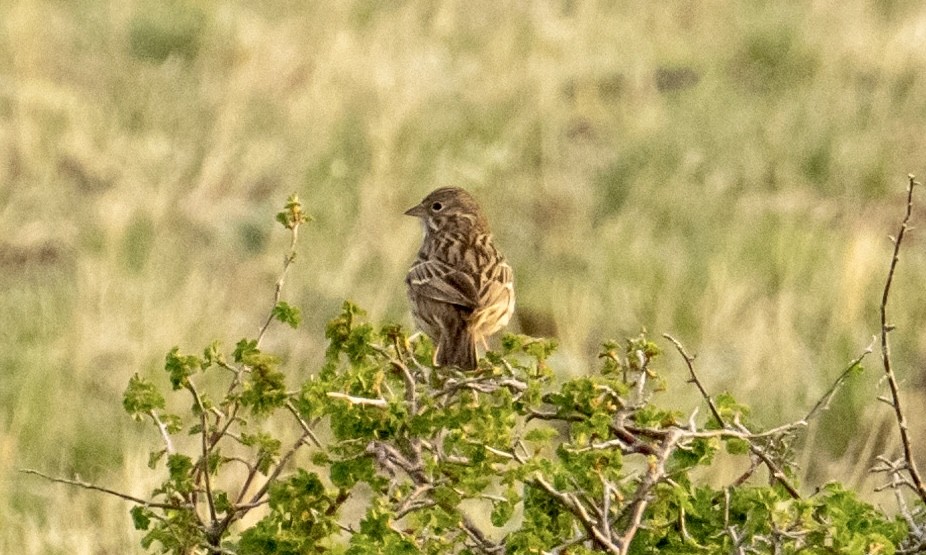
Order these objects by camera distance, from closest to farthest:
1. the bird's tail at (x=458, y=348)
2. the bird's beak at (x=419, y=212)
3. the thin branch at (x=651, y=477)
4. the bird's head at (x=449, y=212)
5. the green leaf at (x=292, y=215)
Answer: the thin branch at (x=651, y=477) → the green leaf at (x=292, y=215) → the bird's tail at (x=458, y=348) → the bird's head at (x=449, y=212) → the bird's beak at (x=419, y=212)

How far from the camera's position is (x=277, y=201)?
995 centimetres

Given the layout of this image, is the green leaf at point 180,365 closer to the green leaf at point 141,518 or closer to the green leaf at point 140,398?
the green leaf at point 140,398

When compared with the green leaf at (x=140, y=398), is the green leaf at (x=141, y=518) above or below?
below

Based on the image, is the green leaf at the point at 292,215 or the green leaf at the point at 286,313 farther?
the green leaf at the point at 292,215

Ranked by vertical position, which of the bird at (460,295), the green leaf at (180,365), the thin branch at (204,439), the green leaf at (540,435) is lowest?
the green leaf at (540,435)

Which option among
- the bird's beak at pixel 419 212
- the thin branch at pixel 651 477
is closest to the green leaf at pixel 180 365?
the thin branch at pixel 651 477

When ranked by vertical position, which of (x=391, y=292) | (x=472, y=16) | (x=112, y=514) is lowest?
(x=112, y=514)

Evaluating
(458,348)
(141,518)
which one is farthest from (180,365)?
(458,348)

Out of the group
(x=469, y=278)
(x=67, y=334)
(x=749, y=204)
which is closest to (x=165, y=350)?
(x=67, y=334)

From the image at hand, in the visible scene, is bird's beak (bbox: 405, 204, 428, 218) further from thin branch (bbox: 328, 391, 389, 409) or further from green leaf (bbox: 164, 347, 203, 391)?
thin branch (bbox: 328, 391, 389, 409)

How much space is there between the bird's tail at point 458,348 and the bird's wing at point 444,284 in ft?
0.27

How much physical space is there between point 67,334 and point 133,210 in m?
1.73

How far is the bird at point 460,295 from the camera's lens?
6641 mm

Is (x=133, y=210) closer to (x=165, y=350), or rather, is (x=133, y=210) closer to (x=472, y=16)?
(x=165, y=350)
